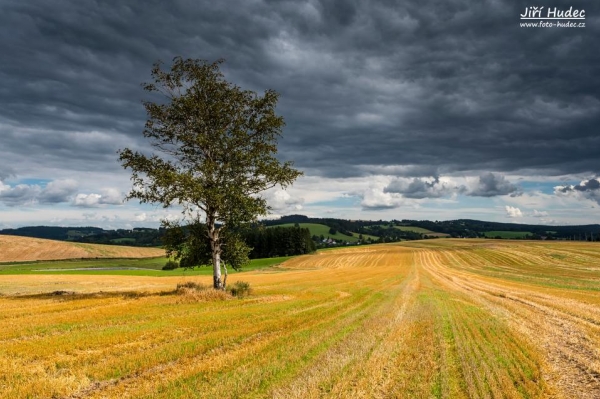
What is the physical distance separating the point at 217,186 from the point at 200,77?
28.8 ft

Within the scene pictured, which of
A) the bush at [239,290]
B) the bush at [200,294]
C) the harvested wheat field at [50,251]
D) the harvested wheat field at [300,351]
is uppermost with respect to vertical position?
the harvested wheat field at [300,351]

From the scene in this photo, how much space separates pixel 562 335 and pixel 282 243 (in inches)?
5384

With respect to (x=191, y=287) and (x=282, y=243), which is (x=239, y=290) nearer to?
(x=191, y=287)

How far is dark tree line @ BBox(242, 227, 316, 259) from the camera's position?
14800 cm

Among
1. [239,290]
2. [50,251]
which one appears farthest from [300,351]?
[50,251]

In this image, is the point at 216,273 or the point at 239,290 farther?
the point at 239,290

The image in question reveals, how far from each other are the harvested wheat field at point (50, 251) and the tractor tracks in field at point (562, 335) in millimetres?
162494

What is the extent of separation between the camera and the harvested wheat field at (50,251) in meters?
138

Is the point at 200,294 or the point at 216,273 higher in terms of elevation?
the point at 216,273

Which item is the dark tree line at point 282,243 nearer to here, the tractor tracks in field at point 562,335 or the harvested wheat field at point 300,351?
the tractor tracks in field at point 562,335

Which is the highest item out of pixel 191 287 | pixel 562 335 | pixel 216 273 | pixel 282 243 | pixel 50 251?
pixel 216 273

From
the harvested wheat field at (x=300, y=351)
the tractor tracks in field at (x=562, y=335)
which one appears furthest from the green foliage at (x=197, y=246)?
the tractor tracks in field at (x=562, y=335)

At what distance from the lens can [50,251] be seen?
148250mm

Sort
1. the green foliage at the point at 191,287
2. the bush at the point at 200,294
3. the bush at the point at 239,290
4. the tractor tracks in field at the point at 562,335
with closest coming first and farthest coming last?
the tractor tracks in field at the point at 562,335 → the bush at the point at 200,294 → the green foliage at the point at 191,287 → the bush at the point at 239,290
